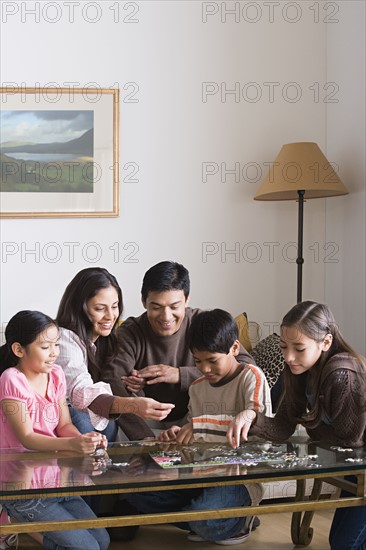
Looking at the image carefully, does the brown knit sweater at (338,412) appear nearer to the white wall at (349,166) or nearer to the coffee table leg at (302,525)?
the coffee table leg at (302,525)

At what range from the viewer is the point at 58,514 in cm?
223

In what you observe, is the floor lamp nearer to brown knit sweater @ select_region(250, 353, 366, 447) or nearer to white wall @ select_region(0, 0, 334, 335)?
white wall @ select_region(0, 0, 334, 335)

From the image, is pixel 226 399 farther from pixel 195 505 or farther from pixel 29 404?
pixel 29 404

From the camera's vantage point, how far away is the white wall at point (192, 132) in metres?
4.10

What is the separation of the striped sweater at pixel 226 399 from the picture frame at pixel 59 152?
64.0 inches

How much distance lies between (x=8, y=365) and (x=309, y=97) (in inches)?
98.7

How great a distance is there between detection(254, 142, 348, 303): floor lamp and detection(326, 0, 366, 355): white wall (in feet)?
0.52

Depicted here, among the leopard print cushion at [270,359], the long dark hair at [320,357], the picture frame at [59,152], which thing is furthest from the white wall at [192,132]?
the long dark hair at [320,357]

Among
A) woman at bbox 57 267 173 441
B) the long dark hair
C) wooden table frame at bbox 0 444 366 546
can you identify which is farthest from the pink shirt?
the long dark hair

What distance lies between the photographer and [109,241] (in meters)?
4.17

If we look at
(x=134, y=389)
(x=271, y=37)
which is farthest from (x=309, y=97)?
(x=134, y=389)

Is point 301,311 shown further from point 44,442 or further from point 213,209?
point 213,209

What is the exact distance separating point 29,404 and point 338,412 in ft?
2.95

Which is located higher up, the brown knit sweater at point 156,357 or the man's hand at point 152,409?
the brown knit sweater at point 156,357
